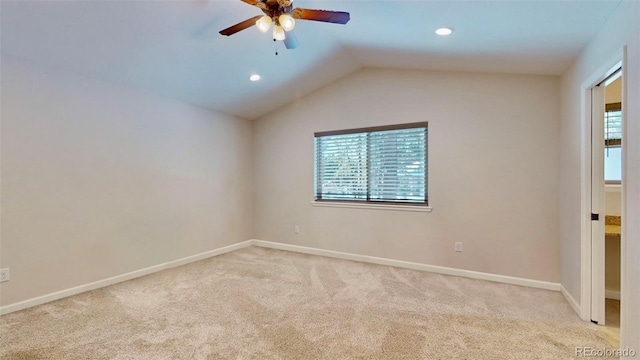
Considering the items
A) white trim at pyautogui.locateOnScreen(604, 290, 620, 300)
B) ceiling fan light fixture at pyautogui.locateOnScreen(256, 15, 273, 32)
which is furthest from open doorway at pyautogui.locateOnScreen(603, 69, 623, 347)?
ceiling fan light fixture at pyautogui.locateOnScreen(256, 15, 273, 32)

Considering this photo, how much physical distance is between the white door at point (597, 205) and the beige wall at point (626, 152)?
0.33 ft

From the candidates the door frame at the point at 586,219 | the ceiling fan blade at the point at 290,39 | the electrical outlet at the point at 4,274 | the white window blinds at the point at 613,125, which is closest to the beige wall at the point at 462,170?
the white window blinds at the point at 613,125

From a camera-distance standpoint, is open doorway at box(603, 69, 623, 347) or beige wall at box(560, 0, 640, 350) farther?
open doorway at box(603, 69, 623, 347)

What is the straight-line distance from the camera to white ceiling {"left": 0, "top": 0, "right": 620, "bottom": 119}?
2.29 meters

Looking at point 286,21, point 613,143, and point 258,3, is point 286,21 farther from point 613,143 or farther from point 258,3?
point 613,143

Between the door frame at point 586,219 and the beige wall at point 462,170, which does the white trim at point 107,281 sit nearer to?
the beige wall at point 462,170

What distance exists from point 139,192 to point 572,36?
183 inches

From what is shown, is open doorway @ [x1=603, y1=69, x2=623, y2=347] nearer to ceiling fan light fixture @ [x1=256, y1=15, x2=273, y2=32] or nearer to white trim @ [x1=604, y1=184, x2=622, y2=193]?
white trim @ [x1=604, y1=184, x2=622, y2=193]

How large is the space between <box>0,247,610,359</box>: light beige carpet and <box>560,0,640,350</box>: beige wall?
0.50 metres

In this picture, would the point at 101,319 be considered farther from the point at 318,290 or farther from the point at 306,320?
the point at 318,290

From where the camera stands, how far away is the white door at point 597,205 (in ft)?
8.20

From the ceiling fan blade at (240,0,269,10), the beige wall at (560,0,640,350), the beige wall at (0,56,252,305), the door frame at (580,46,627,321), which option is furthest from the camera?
the beige wall at (0,56,252,305)

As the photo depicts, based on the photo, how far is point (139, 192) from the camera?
3.80 meters

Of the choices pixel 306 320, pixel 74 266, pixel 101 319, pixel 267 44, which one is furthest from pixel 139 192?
pixel 306 320
